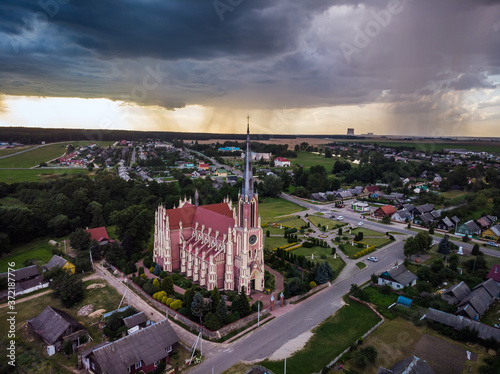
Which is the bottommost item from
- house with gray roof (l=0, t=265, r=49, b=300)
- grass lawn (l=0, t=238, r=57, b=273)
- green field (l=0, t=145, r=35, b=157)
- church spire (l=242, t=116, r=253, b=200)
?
grass lawn (l=0, t=238, r=57, b=273)

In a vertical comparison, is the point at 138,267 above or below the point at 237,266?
below

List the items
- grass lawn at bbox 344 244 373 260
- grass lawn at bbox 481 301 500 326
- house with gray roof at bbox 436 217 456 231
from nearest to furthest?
1. grass lawn at bbox 481 301 500 326
2. grass lawn at bbox 344 244 373 260
3. house with gray roof at bbox 436 217 456 231

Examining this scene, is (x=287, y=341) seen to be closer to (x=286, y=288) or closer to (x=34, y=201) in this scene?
(x=286, y=288)

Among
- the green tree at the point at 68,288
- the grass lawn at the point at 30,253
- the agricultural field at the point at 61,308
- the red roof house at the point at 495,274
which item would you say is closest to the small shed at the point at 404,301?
the red roof house at the point at 495,274

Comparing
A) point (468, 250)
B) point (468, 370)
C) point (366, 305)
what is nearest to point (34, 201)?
point (366, 305)

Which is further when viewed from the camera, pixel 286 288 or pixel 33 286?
pixel 33 286

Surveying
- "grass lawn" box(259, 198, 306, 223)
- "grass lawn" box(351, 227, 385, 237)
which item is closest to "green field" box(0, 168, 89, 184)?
"grass lawn" box(259, 198, 306, 223)

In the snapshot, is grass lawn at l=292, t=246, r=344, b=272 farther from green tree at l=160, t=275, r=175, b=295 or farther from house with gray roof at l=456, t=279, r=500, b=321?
green tree at l=160, t=275, r=175, b=295
